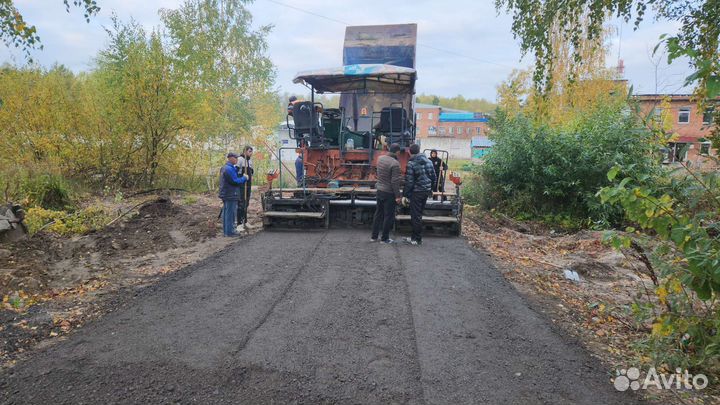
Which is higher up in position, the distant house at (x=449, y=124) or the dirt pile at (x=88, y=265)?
the distant house at (x=449, y=124)

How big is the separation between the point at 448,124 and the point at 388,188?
63734 mm

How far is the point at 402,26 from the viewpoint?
12.9 meters

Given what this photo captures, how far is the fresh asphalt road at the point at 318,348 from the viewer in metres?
3.43

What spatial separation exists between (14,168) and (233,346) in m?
11.7

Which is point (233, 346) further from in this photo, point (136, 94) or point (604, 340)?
point (136, 94)

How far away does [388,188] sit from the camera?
27.5 feet

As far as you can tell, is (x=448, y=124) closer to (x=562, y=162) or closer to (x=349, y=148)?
(x=562, y=162)

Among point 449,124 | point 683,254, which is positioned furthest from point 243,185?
point 449,124

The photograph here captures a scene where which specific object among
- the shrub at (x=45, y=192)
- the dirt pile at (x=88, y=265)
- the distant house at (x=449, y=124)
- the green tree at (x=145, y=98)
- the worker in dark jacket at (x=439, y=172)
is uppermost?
the distant house at (x=449, y=124)

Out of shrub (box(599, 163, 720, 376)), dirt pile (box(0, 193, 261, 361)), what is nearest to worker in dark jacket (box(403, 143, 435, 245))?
dirt pile (box(0, 193, 261, 361))

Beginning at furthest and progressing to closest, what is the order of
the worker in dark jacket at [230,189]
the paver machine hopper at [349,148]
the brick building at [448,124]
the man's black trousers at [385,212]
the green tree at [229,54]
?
the brick building at [448,124]
the green tree at [229,54]
the paver machine hopper at [349,148]
the worker in dark jacket at [230,189]
the man's black trousers at [385,212]

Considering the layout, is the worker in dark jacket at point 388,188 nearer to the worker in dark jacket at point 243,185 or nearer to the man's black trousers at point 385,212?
the man's black trousers at point 385,212

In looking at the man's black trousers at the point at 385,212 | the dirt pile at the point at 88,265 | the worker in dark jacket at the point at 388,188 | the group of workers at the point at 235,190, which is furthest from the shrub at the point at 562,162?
the group of workers at the point at 235,190

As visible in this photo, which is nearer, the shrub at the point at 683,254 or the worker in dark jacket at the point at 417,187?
the shrub at the point at 683,254
